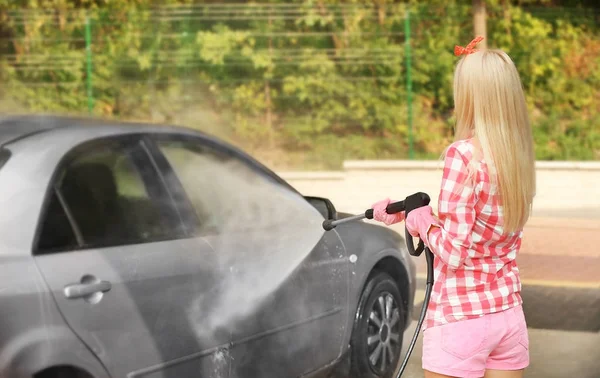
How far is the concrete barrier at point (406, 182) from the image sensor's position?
14.4 meters

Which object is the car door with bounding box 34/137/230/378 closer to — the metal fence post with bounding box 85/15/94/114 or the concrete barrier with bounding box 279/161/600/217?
the concrete barrier with bounding box 279/161/600/217

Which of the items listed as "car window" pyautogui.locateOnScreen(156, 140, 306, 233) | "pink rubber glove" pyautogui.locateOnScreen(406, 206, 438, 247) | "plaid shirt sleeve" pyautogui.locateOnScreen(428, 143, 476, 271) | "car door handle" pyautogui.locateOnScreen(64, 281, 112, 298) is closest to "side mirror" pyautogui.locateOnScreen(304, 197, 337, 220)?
"car window" pyautogui.locateOnScreen(156, 140, 306, 233)

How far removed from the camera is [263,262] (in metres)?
4.61

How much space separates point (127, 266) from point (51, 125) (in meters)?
0.64

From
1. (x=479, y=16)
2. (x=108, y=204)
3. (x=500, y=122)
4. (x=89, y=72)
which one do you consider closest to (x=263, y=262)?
(x=108, y=204)

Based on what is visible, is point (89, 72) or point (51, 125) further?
point (89, 72)

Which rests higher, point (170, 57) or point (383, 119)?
point (170, 57)

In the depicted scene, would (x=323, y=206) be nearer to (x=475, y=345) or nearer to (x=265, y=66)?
(x=475, y=345)

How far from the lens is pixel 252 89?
1586 centimetres

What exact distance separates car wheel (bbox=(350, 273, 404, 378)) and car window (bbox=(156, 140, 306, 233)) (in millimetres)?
624

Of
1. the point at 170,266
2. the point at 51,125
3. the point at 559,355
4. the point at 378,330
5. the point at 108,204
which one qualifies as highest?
the point at 51,125

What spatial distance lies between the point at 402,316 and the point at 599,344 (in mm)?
1487

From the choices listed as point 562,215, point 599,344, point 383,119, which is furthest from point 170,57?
point 599,344

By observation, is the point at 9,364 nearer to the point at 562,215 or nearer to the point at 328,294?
the point at 328,294
